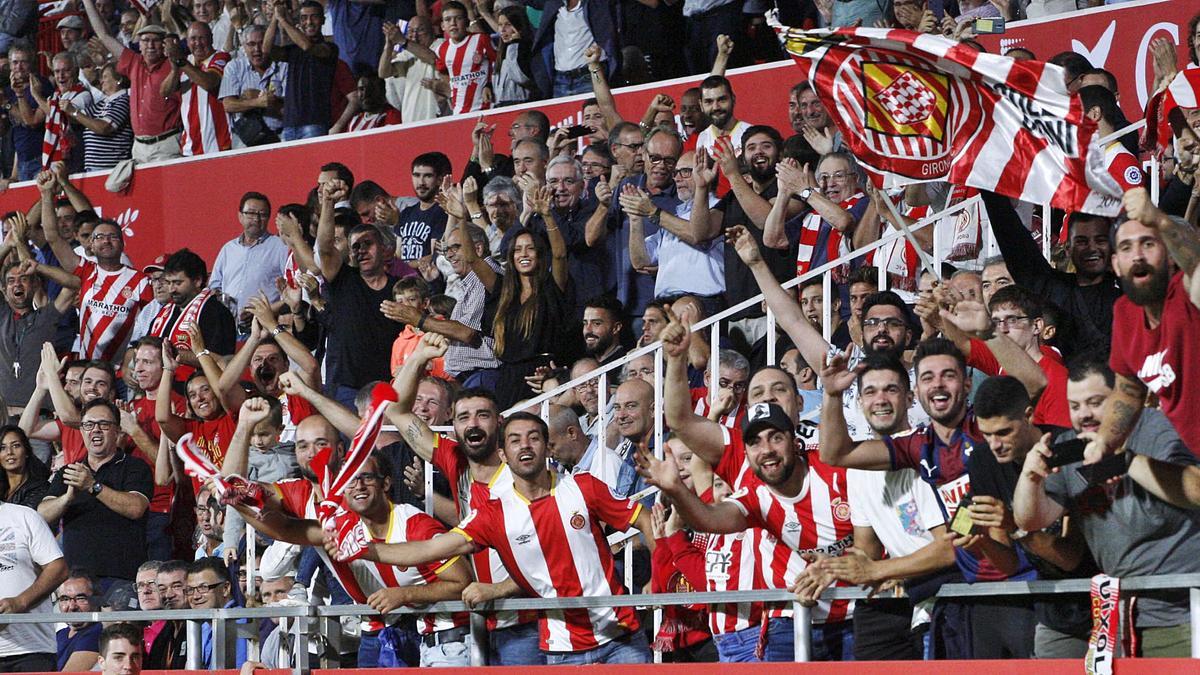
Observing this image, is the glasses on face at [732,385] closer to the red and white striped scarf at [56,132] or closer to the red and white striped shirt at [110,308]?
the red and white striped shirt at [110,308]

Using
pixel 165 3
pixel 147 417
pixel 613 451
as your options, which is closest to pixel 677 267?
pixel 613 451

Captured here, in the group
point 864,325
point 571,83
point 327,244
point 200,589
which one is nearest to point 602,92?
point 571,83

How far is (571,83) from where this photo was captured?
1387 centimetres

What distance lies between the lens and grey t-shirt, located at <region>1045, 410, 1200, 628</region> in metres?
5.86

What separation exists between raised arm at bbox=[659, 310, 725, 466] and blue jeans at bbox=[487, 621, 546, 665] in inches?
38.3

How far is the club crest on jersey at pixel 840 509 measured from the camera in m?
7.17

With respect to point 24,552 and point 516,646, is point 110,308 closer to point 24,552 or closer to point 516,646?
point 24,552

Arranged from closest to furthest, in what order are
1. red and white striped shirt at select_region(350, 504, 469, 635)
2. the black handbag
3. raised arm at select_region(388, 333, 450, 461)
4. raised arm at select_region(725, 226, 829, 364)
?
red and white striped shirt at select_region(350, 504, 469, 635) → raised arm at select_region(725, 226, 829, 364) → raised arm at select_region(388, 333, 450, 461) → the black handbag

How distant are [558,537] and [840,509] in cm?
127

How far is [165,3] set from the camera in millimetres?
17359

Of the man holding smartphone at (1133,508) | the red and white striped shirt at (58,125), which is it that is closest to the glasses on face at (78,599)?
the man holding smartphone at (1133,508)

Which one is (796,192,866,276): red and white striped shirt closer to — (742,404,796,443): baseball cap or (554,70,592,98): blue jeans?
(742,404,796,443): baseball cap

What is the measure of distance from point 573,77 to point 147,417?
379cm

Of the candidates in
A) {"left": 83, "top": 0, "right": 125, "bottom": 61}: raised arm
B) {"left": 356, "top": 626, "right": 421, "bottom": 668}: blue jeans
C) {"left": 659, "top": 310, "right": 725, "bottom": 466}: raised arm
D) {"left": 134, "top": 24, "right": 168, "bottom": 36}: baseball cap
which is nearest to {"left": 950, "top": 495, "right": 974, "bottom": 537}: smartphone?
{"left": 659, "top": 310, "right": 725, "bottom": 466}: raised arm
